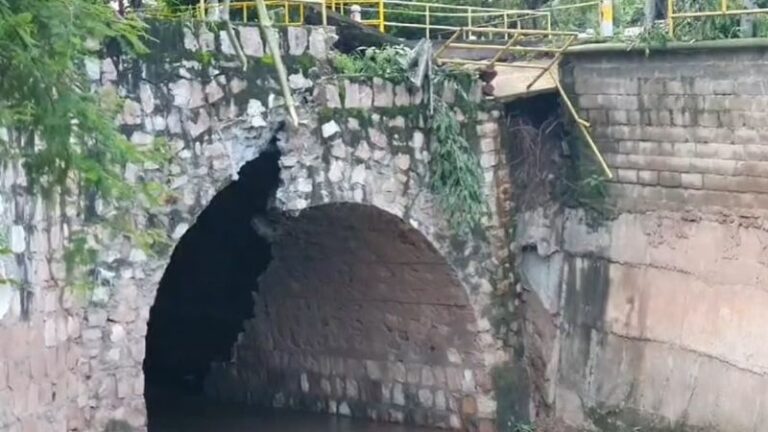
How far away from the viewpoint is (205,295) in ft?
56.5

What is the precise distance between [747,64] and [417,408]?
492 centimetres

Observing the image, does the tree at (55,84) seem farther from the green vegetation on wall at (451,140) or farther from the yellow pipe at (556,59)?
the yellow pipe at (556,59)

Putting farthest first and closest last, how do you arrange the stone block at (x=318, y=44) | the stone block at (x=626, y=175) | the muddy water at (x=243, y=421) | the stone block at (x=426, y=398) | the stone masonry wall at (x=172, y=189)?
1. the muddy water at (x=243, y=421)
2. the stone block at (x=426, y=398)
3. the stone block at (x=626, y=175)
4. the stone block at (x=318, y=44)
5. the stone masonry wall at (x=172, y=189)

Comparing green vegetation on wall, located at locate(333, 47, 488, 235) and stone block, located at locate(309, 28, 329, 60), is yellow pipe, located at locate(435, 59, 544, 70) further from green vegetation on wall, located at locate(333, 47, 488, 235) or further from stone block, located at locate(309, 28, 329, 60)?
stone block, located at locate(309, 28, 329, 60)

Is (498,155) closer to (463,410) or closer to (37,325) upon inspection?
(463,410)

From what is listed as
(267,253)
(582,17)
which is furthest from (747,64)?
(582,17)

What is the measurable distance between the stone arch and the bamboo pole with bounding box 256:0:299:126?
1.31 m

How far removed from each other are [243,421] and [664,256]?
4.95 m

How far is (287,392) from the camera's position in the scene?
16719 millimetres

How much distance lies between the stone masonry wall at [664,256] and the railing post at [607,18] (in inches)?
17.6

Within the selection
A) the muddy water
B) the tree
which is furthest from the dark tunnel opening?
the tree

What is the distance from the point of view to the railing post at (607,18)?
15195 mm

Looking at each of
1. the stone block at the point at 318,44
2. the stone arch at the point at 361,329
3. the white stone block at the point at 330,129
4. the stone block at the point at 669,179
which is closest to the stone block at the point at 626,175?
the stone block at the point at 669,179

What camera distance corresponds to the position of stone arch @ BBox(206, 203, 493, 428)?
1494cm
